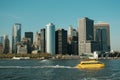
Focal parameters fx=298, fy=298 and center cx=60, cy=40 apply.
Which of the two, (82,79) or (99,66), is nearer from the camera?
(82,79)

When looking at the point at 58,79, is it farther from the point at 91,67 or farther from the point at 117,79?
the point at 91,67

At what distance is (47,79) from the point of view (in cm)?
9306

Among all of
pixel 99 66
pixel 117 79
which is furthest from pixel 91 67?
pixel 117 79

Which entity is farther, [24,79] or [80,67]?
[80,67]

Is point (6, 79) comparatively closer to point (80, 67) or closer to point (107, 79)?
point (107, 79)

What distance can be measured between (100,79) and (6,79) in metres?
28.9

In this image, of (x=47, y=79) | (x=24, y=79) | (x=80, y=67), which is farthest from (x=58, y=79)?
(x=80, y=67)

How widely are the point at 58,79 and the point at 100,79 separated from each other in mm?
12959

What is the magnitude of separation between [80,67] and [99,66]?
382 inches

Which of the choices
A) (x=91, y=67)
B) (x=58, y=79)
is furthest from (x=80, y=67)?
(x=58, y=79)

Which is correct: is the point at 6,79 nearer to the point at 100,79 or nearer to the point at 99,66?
the point at 100,79

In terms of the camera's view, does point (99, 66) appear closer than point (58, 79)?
No

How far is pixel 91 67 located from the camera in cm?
14862

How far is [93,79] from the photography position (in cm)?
9019
